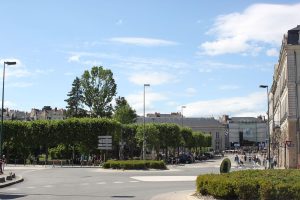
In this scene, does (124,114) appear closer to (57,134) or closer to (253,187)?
(57,134)

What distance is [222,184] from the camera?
19672 millimetres

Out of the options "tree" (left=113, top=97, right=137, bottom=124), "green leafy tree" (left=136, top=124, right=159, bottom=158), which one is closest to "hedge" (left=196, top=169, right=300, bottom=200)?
"green leafy tree" (left=136, top=124, right=159, bottom=158)

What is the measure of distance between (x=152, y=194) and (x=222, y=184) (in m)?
6.18

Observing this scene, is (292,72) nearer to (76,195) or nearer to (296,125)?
(296,125)

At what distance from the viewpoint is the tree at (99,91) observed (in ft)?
330

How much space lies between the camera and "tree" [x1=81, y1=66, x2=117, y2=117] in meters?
100

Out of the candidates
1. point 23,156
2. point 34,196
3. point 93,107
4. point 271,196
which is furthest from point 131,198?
point 93,107

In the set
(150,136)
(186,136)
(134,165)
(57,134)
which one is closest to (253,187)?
(134,165)

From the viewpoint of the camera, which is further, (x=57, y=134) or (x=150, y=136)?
(x=150, y=136)

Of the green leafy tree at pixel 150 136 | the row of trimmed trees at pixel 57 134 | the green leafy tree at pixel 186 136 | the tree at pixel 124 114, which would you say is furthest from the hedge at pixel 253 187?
the tree at pixel 124 114

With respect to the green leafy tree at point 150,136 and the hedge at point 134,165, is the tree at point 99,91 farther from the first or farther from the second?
the hedge at point 134,165

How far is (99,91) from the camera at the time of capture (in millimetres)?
101312

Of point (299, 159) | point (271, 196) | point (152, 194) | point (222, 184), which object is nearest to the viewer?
point (271, 196)

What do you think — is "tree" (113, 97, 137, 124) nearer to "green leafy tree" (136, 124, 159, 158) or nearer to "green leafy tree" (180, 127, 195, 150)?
"green leafy tree" (180, 127, 195, 150)
